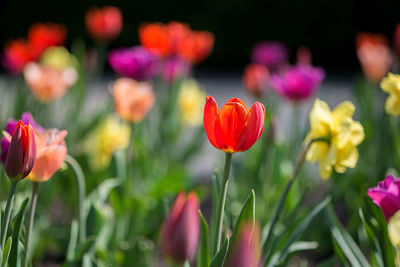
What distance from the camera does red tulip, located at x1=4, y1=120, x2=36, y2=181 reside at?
2.64 feet

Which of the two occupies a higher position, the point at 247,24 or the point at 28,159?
the point at 28,159

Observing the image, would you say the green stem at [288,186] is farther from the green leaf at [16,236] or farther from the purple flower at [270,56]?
the purple flower at [270,56]

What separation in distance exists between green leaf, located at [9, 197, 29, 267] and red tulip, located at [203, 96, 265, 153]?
34cm

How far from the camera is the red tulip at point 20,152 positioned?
0.80m

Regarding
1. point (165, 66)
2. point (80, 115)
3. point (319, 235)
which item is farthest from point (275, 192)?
point (80, 115)

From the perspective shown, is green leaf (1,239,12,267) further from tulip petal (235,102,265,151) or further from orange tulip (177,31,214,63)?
orange tulip (177,31,214,63)

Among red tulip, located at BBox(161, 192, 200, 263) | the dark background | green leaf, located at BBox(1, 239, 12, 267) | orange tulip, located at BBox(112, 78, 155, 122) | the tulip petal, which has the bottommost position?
the dark background

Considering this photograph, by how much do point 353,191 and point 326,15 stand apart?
435 cm

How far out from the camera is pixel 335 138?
1015 mm

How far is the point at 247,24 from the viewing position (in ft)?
20.2

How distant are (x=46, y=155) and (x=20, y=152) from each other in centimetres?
10

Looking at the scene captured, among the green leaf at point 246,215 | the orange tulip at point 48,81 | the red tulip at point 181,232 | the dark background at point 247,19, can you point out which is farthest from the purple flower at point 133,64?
the dark background at point 247,19

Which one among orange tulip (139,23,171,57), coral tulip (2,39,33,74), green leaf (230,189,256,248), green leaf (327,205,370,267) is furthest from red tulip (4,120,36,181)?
coral tulip (2,39,33,74)

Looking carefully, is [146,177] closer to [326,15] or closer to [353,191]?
[353,191]
